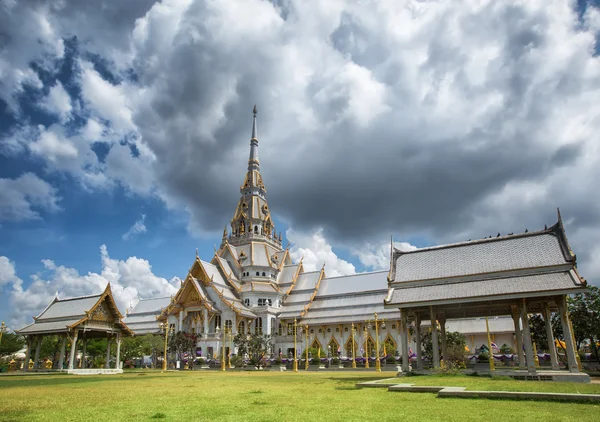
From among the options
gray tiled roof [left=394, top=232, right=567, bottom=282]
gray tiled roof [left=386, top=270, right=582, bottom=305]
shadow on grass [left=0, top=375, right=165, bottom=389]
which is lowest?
shadow on grass [left=0, top=375, right=165, bottom=389]

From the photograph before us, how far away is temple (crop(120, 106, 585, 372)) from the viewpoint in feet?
78.6

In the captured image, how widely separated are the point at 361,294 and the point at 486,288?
34579 mm

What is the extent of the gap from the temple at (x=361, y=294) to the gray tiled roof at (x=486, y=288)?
2.2 inches

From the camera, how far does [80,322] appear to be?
36.2 meters

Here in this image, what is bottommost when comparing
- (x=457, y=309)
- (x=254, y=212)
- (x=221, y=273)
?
(x=457, y=309)

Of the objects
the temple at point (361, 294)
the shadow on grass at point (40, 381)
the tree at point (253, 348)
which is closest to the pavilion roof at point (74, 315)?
the shadow on grass at point (40, 381)

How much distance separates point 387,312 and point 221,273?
2553 centimetres

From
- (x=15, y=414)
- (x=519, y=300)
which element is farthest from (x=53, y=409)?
(x=519, y=300)

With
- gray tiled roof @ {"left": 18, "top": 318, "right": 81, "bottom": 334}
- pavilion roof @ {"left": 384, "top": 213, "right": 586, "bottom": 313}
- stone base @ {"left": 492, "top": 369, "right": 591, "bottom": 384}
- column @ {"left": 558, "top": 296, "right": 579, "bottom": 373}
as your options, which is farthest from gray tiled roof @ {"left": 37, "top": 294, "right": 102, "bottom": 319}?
column @ {"left": 558, "top": 296, "right": 579, "bottom": 373}

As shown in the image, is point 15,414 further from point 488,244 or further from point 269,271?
point 269,271

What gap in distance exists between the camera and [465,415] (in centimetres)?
979

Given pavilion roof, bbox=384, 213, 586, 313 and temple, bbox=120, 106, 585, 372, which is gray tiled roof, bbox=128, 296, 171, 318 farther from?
pavilion roof, bbox=384, 213, 586, 313

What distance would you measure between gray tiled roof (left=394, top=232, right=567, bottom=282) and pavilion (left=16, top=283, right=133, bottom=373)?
1041 inches

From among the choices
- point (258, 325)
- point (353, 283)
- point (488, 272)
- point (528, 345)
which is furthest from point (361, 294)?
point (528, 345)
